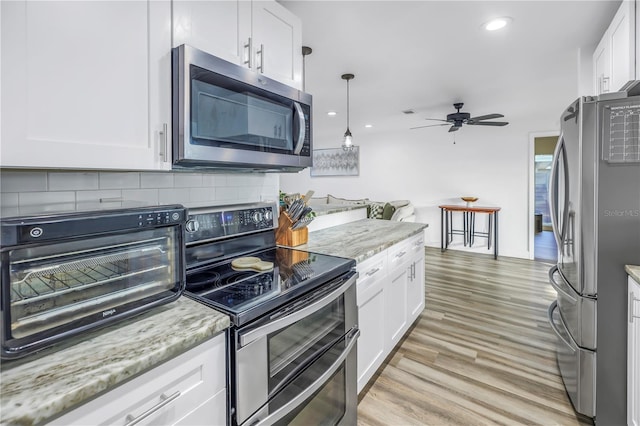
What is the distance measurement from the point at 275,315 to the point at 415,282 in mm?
1838

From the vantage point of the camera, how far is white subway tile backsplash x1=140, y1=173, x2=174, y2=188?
1.36 meters

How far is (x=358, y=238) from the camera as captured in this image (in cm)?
214

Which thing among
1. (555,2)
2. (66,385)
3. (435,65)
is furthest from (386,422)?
(435,65)

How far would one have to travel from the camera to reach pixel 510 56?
8.96ft

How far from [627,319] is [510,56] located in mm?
2297

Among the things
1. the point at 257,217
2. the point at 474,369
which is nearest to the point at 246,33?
the point at 257,217

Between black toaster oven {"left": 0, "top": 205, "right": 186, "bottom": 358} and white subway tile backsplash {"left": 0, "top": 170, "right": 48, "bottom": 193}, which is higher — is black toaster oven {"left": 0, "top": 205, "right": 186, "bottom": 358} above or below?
below

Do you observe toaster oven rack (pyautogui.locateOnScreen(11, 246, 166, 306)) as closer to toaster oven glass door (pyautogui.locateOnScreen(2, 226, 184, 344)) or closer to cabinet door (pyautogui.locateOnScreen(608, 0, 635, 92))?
toaster oven glass door (pyautogui.locateOnScreen(2, 226, 184, 344))

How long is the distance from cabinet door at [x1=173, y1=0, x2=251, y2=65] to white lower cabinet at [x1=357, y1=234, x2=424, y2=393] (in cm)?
123

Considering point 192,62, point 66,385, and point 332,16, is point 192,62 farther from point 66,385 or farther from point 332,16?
point 332,16

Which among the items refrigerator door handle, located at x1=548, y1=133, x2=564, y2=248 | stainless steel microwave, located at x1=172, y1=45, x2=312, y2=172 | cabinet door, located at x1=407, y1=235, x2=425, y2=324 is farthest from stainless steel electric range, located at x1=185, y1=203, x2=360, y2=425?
refrigerator door handle, located at x1=548, y1=133, x2=564, y2=248

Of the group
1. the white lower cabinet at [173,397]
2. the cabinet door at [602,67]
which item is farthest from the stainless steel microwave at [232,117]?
the cabinet door at [602,67]

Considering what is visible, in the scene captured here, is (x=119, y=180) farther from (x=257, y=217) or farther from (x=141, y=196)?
(x=257, y=217)

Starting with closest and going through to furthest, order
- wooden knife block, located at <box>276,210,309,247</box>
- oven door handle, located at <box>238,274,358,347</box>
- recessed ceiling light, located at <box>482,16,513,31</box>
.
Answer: oven door handle, located at <box>238,274,358,347</box>, wooden knife block, located at <box>276,210,309,247</box>, recessed ceiling light, located at <box>482,16,513,31</box>
